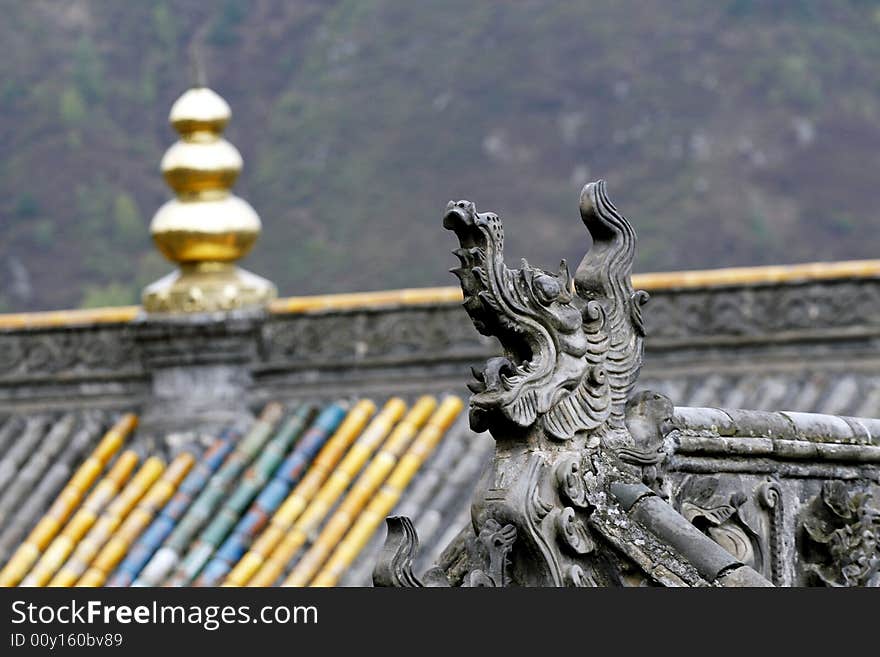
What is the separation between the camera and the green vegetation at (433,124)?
67.2 meters

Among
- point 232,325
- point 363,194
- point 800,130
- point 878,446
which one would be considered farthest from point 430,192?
point 878,446

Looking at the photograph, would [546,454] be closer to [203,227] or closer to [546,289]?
[546,289]

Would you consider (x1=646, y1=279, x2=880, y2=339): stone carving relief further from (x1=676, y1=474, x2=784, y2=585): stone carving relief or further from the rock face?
the rock face

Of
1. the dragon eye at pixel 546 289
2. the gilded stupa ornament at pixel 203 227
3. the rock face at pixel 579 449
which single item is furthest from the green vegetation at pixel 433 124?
the dragon eye at pixel 546 289

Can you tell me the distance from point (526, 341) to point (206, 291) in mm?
10185

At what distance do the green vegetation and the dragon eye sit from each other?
57.9 m

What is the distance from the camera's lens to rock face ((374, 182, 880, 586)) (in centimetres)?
713

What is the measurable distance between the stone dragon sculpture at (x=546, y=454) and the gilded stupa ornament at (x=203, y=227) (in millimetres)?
10002

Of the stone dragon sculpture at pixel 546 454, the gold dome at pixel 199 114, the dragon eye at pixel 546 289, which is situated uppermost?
the gold dome at pixel 199 114

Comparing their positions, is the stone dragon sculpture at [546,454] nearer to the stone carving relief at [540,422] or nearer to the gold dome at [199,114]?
the stone carving relief at [540,422]

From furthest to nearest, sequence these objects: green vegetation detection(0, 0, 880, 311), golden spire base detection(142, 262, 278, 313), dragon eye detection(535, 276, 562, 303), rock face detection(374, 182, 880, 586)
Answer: green vegetation detection(0, 0, 880, 311)
golden spire base detection(142, 262, 278, 313)
dragon eye detection(535, 276, 562, 303)
rock face detection(374, 182, 880, 586)

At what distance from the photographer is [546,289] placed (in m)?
7.29

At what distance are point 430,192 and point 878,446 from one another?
58987mm

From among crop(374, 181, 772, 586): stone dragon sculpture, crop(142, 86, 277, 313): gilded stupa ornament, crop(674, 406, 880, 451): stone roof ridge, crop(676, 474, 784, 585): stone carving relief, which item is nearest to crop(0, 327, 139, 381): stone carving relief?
crop(142, 86, 277, 313): gilded stupa ornament
